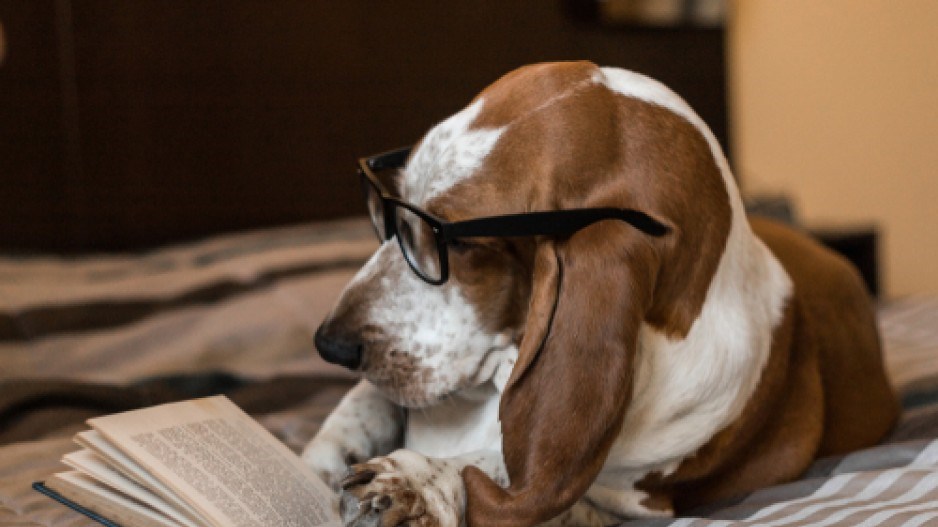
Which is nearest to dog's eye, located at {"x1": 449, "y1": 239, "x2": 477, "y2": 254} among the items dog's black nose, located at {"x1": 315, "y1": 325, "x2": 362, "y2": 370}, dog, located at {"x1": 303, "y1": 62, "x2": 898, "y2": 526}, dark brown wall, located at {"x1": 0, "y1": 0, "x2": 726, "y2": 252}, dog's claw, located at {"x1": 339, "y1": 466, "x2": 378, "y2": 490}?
dog, located at {"x1": 303, "y1": 62, "x2": 898, "y2": 526}

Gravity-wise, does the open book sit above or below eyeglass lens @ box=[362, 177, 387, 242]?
below

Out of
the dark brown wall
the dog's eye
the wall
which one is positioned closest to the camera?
the dog's eye

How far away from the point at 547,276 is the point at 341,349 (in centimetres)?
27

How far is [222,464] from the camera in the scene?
1.09m

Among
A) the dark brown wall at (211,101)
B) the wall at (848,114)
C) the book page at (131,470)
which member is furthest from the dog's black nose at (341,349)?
the wall at (848,114)

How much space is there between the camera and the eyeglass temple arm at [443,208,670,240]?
3.48 ft

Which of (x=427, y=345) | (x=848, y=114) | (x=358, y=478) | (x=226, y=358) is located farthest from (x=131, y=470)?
(x=848, y=114)

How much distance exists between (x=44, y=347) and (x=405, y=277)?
119cm

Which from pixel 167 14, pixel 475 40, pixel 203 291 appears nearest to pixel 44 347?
pixel 203 291

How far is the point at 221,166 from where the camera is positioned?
312 cm

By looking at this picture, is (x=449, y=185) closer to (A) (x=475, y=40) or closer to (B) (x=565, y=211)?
(B) (x=565, y=211)

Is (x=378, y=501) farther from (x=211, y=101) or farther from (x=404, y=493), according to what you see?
(x=211, y=101)

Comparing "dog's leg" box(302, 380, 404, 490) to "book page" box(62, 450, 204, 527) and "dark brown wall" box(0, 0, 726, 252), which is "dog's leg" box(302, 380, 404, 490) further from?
"dark brown wall" box(0, 0, 726, 252)

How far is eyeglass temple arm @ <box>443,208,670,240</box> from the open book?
1.08ft
